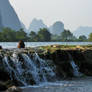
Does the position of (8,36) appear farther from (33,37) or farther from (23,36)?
(33,37)

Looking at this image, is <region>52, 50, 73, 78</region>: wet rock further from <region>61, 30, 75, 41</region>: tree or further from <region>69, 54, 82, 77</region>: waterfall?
<region>61, 30, 75, 41</region>: tree

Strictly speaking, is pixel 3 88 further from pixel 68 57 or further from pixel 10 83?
pixel 68 57

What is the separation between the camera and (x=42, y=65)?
21875 mm

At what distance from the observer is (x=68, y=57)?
24.1 meters

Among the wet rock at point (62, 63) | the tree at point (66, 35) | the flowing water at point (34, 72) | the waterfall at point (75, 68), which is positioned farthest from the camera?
the tree at point (66, 35)

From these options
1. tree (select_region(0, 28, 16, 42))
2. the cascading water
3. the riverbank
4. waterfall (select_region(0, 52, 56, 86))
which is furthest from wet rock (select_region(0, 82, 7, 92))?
tree (select_region(0, 28, 16, 42))

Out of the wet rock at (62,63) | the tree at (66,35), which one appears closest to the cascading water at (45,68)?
the wet rock at (62,63)

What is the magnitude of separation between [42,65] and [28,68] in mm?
1605

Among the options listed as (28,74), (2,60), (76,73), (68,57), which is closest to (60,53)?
(68,57)

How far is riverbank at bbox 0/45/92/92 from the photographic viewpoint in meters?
19.4

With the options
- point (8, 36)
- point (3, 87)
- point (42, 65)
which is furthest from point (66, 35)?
point (3, 87)

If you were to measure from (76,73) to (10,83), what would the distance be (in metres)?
7.82

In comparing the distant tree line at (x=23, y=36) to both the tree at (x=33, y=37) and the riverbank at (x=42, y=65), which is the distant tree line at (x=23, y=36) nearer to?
the tree at (x=33, y=37)

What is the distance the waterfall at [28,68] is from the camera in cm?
1961
